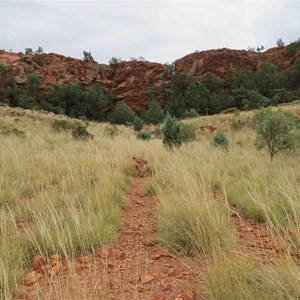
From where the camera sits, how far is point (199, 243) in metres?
2.31

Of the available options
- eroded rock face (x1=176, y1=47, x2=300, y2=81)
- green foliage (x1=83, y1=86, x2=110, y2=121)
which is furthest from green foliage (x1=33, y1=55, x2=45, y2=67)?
→ eroded rock face (x1=176, y1=47, x2=300, y2=81)

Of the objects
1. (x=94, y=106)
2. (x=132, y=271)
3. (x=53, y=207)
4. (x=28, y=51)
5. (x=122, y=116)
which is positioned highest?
(x=28, y=51)

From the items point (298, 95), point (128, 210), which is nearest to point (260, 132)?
point (128, 210)

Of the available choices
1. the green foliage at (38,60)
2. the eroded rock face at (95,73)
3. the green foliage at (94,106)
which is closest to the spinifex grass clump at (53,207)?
the green foliage at (94,106)

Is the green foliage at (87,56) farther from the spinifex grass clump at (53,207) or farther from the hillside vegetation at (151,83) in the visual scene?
the spinifex grass clump at (53,207)

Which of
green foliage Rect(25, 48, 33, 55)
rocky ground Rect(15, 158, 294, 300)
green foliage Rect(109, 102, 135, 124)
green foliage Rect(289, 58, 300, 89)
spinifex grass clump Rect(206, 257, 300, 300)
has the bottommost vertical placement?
rocky ground Rect(15, 158, 294, 300)

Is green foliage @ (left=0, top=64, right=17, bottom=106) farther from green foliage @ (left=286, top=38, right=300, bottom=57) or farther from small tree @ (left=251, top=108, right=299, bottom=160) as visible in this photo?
green foliage @ (left=286, top=38, right=300, bottom=57)

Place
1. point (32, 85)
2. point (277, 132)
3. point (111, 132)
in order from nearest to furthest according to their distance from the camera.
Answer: point (277, 132)
point (111, 132)
point (32, 85)

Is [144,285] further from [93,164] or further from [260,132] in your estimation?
[260,132]

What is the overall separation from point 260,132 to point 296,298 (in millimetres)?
7796

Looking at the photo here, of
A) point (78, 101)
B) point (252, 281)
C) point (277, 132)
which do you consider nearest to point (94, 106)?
point (78, 101)

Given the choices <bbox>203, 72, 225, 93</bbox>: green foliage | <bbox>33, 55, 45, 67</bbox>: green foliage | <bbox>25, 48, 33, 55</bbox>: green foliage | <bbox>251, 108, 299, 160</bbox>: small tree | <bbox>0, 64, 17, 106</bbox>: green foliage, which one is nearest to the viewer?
<bbox>251, 108, 299, 160</bbox>: small tree

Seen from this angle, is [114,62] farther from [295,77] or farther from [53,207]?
[53,207]

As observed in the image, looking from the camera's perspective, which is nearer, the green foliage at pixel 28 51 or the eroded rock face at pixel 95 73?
the eroded rock face at pixel 95 73
